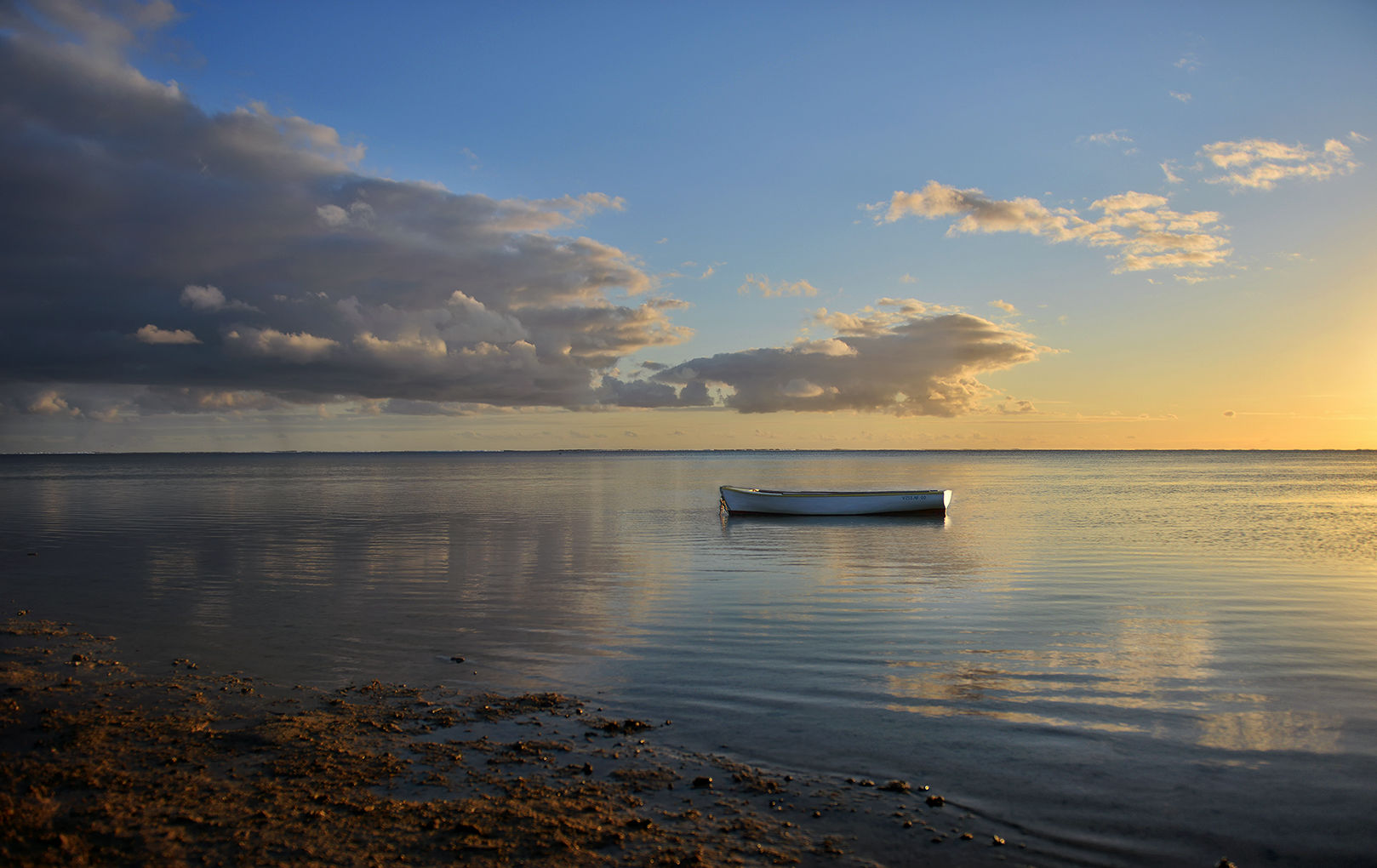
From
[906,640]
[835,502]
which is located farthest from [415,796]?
[835,502]

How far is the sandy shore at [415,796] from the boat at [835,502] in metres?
41.6

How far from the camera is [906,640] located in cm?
1675

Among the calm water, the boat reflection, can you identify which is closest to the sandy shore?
the calm water

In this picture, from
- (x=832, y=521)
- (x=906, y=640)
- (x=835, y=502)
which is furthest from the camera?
(x=835, y=502)

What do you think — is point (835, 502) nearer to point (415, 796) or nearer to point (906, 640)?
point (906, 640)

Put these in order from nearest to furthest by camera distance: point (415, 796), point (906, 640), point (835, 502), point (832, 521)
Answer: point (415, 796) < point (906, 640) < point (832, 521) < point (835, 502)

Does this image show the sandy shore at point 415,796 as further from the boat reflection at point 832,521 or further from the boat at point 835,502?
the boat at point 835,502

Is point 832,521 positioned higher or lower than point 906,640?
lower

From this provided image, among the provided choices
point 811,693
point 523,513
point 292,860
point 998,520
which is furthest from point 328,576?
point 998,520

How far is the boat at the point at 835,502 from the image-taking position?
52500 millimetres

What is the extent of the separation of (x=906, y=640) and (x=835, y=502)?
36.1 metres

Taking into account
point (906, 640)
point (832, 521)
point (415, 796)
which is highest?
point (415, 796)

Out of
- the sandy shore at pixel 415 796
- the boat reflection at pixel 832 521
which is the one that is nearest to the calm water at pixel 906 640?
the sandy shore at pixel 415 796

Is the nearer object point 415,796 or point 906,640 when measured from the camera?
point 415,796
